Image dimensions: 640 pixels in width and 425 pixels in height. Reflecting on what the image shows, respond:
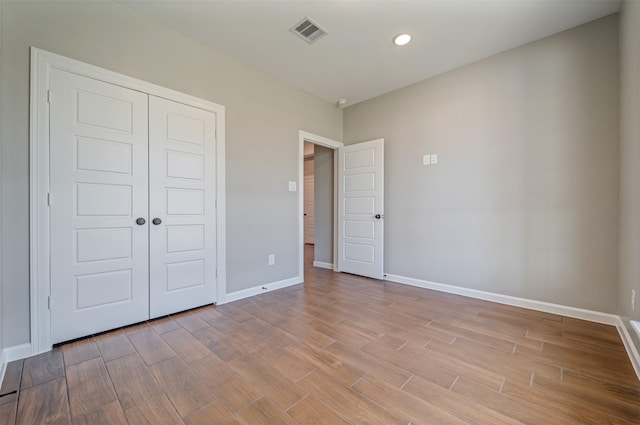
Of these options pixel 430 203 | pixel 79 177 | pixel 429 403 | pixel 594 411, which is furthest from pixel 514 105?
pixel 79 177

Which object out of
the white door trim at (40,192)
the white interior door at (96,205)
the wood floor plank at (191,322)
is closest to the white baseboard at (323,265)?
the wood floor plank at (191,322)

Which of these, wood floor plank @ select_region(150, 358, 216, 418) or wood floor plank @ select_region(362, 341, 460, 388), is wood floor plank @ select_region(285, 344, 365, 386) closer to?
wood floor plank @ select_region(362, 341, 460, 388)

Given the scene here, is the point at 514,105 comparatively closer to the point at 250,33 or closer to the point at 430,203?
the point at 430,203

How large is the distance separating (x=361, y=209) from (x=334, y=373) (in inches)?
104

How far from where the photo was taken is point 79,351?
1.86 metres

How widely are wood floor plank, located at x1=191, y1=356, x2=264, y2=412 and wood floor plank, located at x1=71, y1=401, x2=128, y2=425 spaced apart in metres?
0.39

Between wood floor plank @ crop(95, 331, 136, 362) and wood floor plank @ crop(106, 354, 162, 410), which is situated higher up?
wood floor plank @ crop(95, 331, 136, 362)

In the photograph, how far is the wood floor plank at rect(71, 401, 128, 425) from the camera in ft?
4.06

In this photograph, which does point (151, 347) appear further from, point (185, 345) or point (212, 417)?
point (212, 417)

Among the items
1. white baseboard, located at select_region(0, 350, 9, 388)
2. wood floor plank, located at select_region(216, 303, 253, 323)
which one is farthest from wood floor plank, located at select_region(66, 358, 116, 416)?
wood floor plank, located at select_region(216, 303, 253, 323)

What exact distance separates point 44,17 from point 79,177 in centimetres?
113

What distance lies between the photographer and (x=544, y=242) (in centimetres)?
260

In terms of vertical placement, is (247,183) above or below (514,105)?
below

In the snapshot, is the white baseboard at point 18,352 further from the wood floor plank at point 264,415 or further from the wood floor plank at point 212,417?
the wood floor plank at point 264,415
